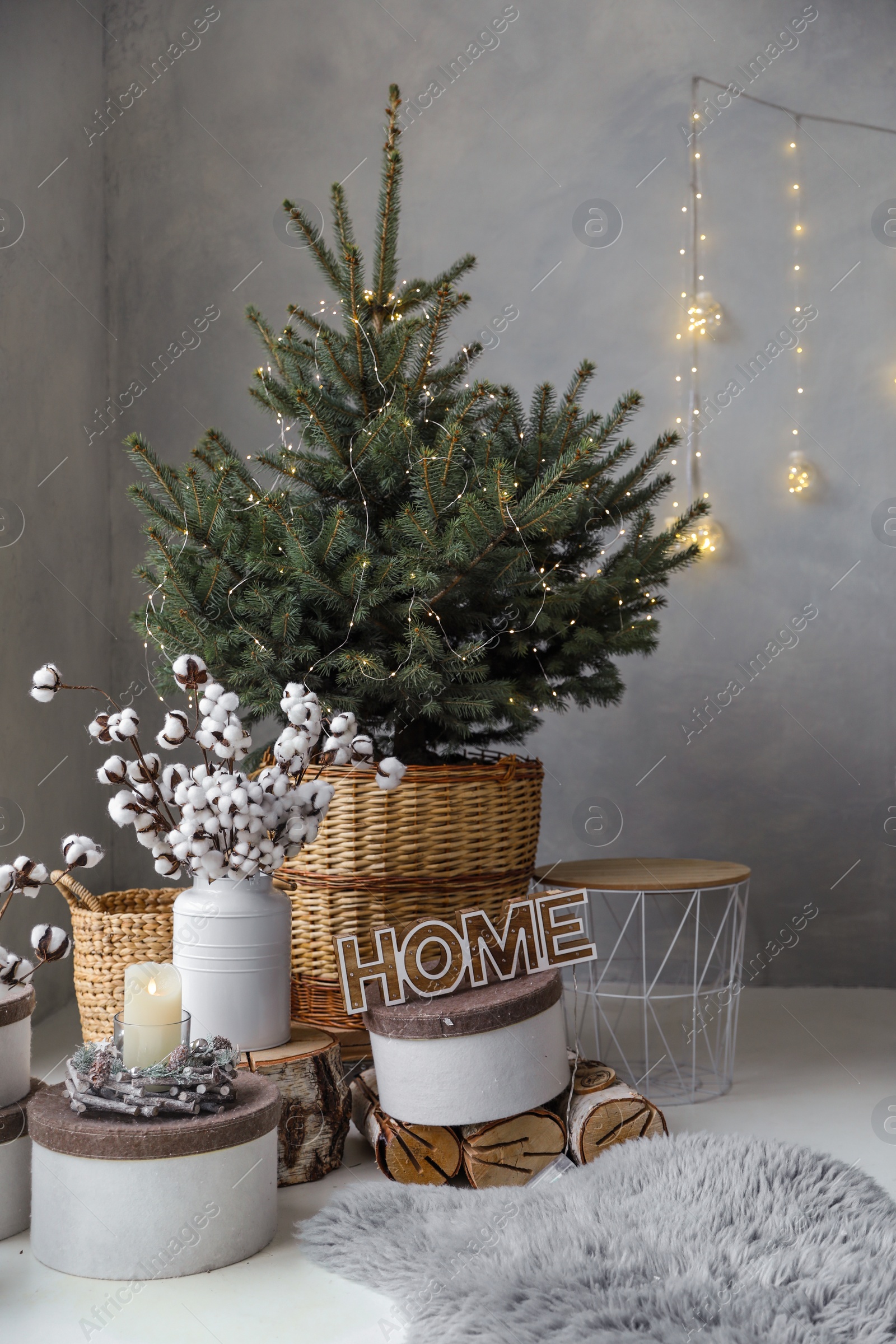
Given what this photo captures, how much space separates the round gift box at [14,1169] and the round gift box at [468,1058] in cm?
56

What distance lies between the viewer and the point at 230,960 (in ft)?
6.01

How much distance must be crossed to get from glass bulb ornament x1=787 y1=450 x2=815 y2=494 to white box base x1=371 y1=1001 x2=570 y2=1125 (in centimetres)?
200

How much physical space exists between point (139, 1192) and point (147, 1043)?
7.8 inches

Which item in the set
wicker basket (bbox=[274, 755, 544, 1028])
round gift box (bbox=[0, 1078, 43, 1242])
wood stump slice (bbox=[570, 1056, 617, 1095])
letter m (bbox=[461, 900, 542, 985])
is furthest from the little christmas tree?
round gift box (bbox=[0, 1078, 43, 1242])

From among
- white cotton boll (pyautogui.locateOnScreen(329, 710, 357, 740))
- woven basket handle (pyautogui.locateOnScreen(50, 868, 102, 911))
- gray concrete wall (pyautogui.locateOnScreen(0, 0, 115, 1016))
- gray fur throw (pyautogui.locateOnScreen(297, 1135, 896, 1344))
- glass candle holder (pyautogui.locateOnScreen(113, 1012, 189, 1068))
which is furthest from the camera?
gray concrete wall (pyautogui.locateOnScreen(0, 0, 115, 1016))

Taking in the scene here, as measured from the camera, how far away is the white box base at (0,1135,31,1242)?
5.26 feet

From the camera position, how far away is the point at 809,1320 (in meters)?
1.31

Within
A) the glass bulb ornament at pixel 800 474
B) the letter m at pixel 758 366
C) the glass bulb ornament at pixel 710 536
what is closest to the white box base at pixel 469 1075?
the glass bulb ornament at pixel 710 536

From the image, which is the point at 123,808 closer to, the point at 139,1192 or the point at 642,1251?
the point at 139,1192

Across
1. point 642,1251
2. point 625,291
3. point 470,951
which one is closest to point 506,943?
point 470,951

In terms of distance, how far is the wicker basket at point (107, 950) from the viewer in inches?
84.0

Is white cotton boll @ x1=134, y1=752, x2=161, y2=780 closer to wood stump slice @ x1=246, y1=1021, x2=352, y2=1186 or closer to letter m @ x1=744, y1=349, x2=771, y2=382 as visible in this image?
wood stump slice @ x1=246, y1=1021, x2=352, y2=1186

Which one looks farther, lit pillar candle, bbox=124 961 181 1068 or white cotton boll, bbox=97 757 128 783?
white cotton boll, bbox=97 757 128 783

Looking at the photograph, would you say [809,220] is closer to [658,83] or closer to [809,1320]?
[658,83]
